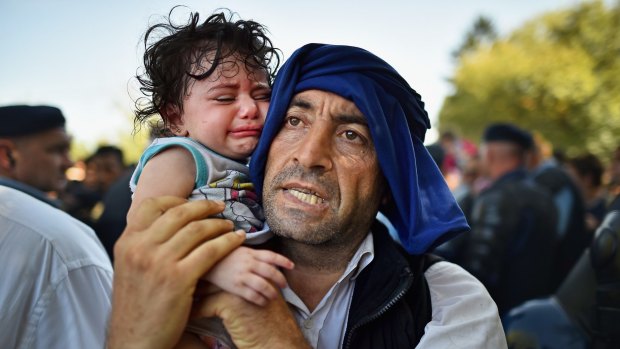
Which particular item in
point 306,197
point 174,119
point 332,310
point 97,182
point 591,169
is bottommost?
point 97,182

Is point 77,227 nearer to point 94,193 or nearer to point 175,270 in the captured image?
point 175,270

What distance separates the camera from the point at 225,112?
2.03 metres

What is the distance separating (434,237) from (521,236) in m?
3.43

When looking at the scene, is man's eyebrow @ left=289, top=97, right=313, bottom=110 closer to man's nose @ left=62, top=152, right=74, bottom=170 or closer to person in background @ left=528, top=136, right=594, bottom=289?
man's nose @ left=62, top=152, right=74, bottom=170

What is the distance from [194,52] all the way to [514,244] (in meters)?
3.91

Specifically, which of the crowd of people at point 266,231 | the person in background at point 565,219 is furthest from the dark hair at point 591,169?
the crowd of people at point 266,231

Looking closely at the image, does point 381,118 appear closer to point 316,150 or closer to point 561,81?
point 316,150

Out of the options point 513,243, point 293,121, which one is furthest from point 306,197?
point 513,243

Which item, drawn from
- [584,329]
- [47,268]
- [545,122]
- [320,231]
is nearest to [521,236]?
[584,329]

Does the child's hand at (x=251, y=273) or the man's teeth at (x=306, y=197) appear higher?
the man's teeth at (x=306, y=197)

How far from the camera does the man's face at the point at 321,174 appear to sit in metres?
1.99

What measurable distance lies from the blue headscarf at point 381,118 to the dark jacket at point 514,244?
3.10 m

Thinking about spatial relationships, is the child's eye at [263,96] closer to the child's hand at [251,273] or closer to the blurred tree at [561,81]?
the child's hand at [251,273]

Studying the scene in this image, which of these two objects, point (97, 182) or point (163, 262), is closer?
point (163, 262)
